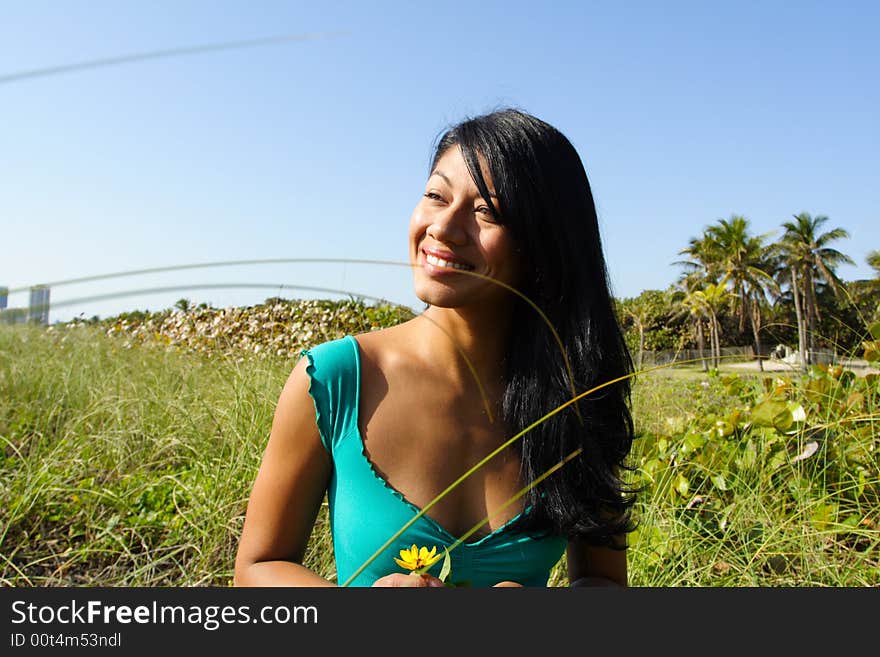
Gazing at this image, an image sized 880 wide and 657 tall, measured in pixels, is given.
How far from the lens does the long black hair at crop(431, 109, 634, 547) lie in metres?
1.21

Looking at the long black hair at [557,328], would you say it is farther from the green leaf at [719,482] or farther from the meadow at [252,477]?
the green leaf at [719,482]

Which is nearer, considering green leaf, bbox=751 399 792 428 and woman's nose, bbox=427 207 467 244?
woman's nose, bbox=427 207 467 244

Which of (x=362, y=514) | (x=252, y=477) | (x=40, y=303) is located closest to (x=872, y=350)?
(x=362, y=514)

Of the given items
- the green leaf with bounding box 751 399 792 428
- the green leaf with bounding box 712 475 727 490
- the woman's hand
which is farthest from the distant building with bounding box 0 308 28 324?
the green leaf with bounding box 751 399 792 428

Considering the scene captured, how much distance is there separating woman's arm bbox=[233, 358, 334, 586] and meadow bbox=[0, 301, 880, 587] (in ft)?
3.81

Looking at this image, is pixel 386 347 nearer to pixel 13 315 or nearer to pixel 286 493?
pixel 286 493

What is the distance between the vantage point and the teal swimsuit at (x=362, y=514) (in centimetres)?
120

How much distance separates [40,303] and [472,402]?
938mm

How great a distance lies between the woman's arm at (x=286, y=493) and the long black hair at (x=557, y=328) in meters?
0.38

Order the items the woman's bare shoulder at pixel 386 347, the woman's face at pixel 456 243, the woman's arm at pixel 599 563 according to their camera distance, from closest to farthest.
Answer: the woman's face at pixel 456 243 < the woman's bare shoulder at pixel 386 347 < the woman's arm at pixel 599 563

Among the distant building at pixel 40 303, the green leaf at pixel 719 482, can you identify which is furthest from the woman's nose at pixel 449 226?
the green leaf at pixel 719 482

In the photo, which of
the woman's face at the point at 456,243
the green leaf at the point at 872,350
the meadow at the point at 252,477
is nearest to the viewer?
the woman's face at the point at 456,243

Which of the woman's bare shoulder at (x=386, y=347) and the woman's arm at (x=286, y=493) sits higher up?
the woman's bare shoulder at (x=386, y=347)

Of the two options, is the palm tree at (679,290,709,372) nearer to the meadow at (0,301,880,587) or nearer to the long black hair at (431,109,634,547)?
the long black hair at (431,109,634,547)
